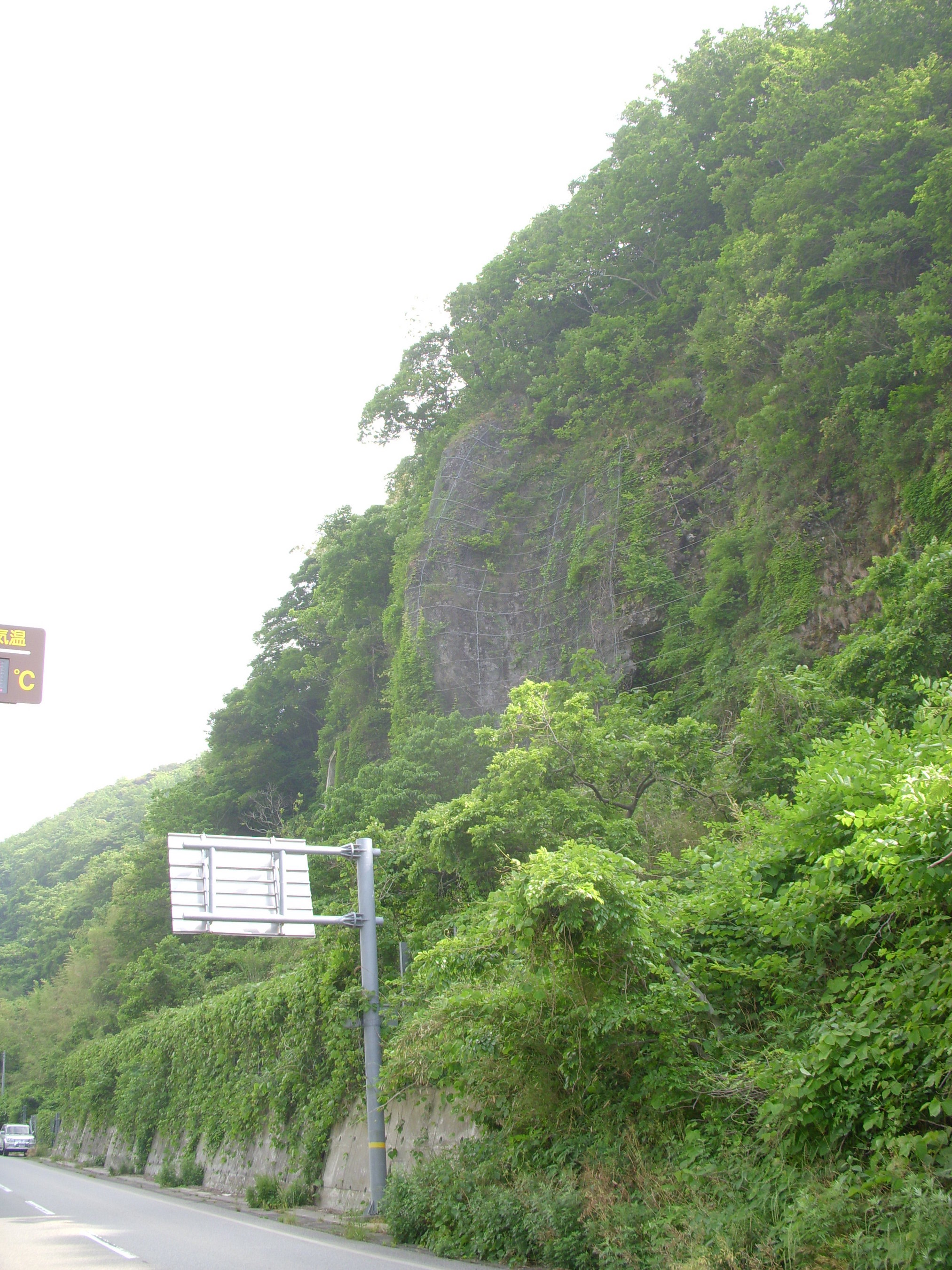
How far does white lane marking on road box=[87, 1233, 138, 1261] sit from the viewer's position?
10.5 metres

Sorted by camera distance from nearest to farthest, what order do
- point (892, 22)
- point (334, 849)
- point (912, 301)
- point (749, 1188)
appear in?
point (749, 1188) → point (334, 849) → point (912, 301) → point (892, 22)

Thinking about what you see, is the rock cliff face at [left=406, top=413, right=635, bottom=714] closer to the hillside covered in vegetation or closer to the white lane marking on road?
the hillside covered in vegetation

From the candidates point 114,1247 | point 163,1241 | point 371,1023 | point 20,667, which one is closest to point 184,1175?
point 371,1023

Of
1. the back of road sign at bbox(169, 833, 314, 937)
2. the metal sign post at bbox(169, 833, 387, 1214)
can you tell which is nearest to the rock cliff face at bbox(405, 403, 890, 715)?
the metal sign post at bbox(169, 833, 387, 1214)

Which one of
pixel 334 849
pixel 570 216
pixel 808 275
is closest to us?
pixel 334 849

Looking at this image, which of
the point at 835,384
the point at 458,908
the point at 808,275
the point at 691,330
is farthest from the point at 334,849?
the point at 691,330

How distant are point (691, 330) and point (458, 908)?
728 inches

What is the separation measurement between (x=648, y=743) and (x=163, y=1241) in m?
9.62

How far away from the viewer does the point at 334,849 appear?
47.5 feet

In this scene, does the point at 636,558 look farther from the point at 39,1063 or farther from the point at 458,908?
the point at 39,1063

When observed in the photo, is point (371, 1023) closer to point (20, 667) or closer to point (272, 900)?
point (272, 900)

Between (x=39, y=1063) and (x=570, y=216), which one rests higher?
(x=570, y=216)

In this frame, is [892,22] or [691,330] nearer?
[892,22]

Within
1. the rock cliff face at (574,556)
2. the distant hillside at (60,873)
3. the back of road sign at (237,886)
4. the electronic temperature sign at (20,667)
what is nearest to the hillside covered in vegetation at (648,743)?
the rock cliff face at (574,556)
